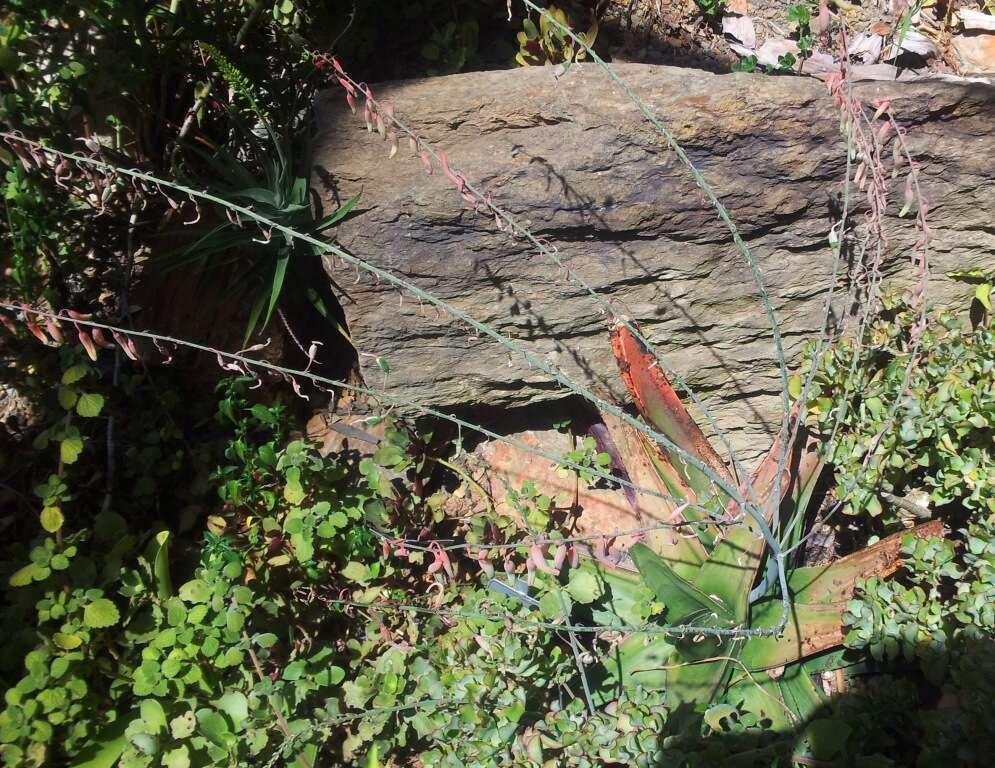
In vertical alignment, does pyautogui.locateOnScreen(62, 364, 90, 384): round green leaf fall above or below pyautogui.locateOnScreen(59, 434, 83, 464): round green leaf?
above

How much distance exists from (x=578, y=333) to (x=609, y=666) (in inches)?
39.2

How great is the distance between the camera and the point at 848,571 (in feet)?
7.13

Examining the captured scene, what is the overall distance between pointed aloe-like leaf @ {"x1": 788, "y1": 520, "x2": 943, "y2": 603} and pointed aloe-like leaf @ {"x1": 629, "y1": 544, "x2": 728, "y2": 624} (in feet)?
1.00

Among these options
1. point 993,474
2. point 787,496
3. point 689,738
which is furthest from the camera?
point 787,496

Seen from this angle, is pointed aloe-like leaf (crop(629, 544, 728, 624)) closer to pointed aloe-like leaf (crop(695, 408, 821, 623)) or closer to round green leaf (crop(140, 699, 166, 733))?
pointed aloe-like leaf (crop(695, 408, 821, 623))

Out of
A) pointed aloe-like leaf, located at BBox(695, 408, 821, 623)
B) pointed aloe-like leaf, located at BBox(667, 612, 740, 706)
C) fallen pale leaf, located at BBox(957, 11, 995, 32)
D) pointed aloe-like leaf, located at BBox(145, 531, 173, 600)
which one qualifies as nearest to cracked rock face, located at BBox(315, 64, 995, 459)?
pointed aloe-like leaf, located at BBox(695, 408, 821, 623)

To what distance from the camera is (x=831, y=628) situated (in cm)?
209

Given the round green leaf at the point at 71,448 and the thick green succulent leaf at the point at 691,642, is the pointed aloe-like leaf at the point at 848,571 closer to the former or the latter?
the thick green succulent leaf at the point at 691,642

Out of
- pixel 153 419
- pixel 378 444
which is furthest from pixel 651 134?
pixel 153 419

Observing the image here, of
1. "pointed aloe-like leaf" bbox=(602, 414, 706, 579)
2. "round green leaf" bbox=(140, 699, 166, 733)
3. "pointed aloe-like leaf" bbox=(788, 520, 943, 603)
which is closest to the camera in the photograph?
"round green leaf" bbox=(140, 699, 166, 733)

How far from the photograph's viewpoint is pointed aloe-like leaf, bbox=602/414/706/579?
7.43 ft

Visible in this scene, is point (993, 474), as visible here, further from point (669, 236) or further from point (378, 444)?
point (378, 444)

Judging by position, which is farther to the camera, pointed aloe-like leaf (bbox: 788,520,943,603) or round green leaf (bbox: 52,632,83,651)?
pointed aloe-like leaf (bbox: 788,520,943,603)

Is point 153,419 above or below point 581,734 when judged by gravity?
above
